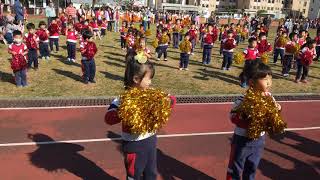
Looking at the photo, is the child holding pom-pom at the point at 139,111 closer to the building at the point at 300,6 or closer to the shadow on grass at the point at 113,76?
the shadow on grass at the point at 113,76

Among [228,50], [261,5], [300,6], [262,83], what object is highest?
[300,6]

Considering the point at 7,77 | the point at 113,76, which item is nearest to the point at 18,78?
the point at 7,77

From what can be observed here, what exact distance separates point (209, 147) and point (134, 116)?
3.82 metres

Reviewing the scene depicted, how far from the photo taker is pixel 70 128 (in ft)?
28.2

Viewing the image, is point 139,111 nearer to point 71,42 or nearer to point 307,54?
point 307,54

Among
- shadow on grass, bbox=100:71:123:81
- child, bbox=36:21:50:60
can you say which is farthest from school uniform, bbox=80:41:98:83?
child, bbox=36:21:50:60

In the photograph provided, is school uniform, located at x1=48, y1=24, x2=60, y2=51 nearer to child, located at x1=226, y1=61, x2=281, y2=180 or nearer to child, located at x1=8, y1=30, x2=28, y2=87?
child, located at x1=8, y1=30, x2=28, y2=87

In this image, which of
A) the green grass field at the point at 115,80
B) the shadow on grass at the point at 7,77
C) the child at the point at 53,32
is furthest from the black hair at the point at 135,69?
the child at the point at 53,32

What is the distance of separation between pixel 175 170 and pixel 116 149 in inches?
56.5

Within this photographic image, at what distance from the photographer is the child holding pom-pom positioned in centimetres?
444

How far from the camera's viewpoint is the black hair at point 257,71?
4.90m

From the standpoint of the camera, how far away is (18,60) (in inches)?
451

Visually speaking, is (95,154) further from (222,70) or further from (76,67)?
(222,70)

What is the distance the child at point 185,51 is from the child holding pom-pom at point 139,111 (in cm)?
1056
